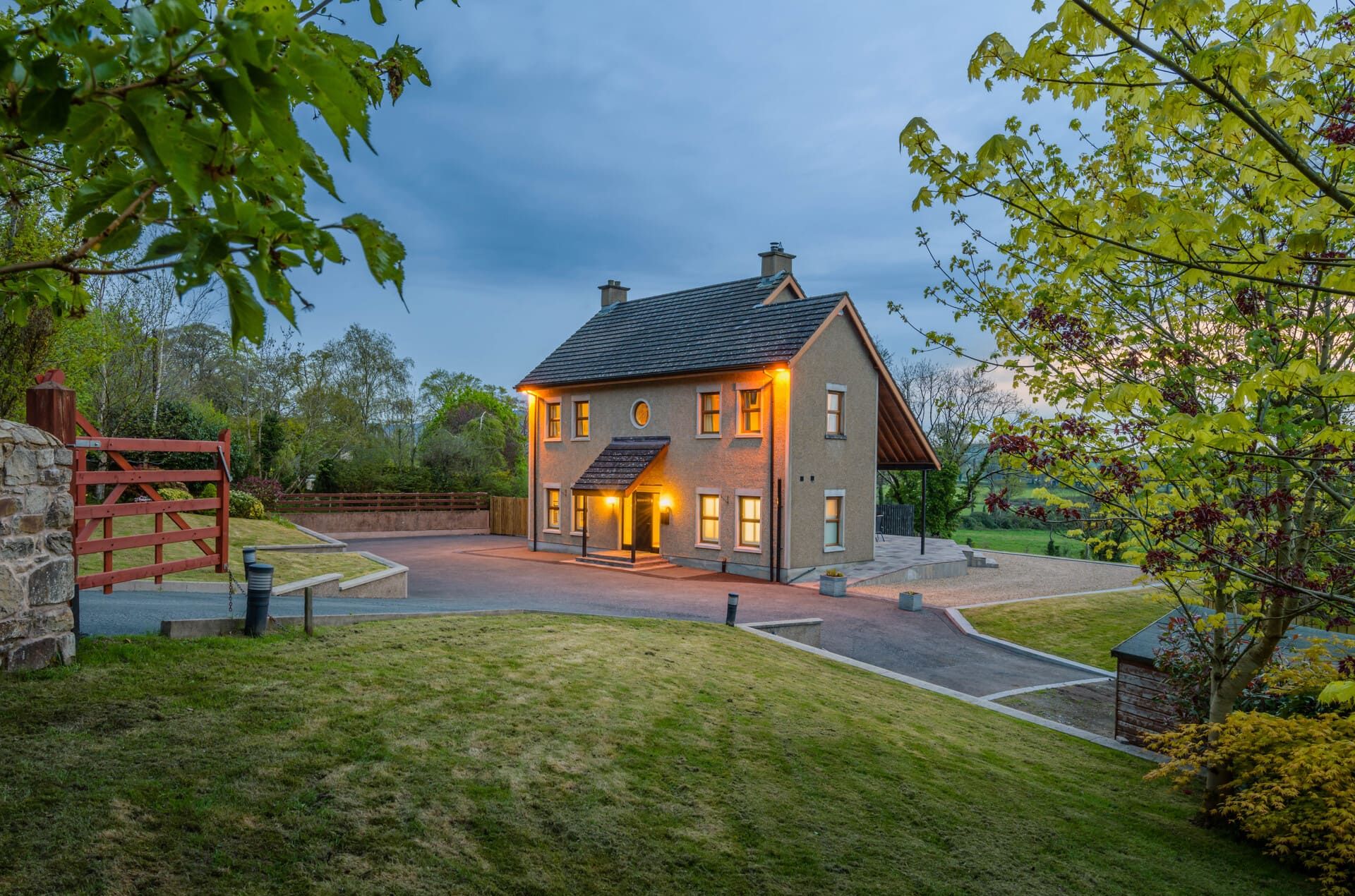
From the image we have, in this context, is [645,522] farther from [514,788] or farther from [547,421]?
[514,788]

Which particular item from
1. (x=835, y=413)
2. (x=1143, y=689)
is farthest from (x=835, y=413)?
(x=1143, y=689)

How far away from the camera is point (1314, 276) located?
4.71m

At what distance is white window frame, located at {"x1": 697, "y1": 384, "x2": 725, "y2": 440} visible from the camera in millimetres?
22250

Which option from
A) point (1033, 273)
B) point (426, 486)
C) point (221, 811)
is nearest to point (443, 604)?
point (221, 811)

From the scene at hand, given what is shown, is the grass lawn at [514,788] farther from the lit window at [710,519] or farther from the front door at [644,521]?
the front door at [644,521]

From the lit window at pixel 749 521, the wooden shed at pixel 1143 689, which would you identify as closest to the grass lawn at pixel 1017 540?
the lit window at pixel 749 521

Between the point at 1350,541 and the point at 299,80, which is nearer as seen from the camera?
the point at 299,80

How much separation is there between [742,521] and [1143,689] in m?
12.6

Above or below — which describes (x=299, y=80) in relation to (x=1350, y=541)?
above

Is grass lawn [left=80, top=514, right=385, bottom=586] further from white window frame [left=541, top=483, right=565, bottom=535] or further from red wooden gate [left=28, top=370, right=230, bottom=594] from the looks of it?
white window frame [left=541, top=483, right=565, bottom=535]

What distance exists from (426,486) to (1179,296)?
32800mm

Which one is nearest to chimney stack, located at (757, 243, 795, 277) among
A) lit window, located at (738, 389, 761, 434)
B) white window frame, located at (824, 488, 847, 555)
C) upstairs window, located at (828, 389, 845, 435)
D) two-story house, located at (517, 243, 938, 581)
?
two-story house, located at (517, 243, 938, 581)

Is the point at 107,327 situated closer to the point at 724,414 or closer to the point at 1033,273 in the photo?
the point at 724,414

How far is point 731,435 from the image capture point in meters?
22.0
